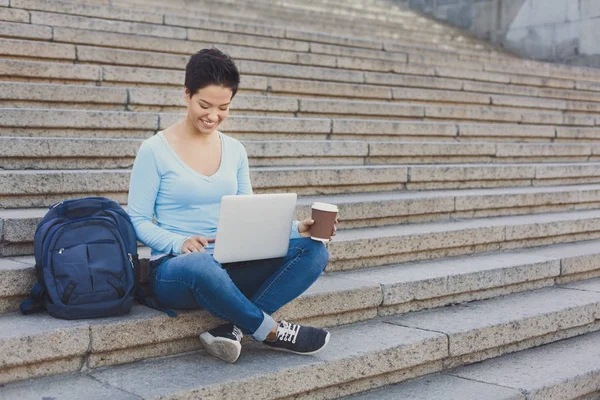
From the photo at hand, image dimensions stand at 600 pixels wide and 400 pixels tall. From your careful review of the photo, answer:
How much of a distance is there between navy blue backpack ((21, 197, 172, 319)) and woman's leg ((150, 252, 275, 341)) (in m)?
0.14

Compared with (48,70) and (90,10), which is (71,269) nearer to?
(48,70)

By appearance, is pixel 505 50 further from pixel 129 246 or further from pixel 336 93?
pixel 129 246

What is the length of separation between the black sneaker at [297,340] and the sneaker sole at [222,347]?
0.54 ft

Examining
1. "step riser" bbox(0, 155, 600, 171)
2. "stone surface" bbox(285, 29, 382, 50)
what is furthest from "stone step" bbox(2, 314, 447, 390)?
"stone surface" bbox(285, 29, 382, 50)

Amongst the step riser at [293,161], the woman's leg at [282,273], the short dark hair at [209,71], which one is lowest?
the woman's leg at [282,273]

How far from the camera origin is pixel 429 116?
272 inches

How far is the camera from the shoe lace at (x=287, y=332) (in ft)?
10.1

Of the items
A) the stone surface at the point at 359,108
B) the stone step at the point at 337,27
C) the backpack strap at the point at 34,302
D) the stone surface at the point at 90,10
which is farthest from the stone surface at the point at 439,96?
the backpack strap at the point at 34,302

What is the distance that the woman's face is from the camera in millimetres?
3076

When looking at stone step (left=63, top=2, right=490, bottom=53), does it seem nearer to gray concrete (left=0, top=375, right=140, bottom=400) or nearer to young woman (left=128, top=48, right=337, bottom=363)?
young woman (left=128, top=48, right=337, bottom=363)

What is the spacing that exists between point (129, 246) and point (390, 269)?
173cm

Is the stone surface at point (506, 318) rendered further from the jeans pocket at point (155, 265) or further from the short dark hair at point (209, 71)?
the short dark hair at point (209, 71)

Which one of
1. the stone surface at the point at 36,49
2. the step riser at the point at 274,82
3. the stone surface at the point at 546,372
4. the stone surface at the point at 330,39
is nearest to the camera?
the stone surface at the point at 546,372

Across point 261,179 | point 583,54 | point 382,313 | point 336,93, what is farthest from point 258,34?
point 583,54
